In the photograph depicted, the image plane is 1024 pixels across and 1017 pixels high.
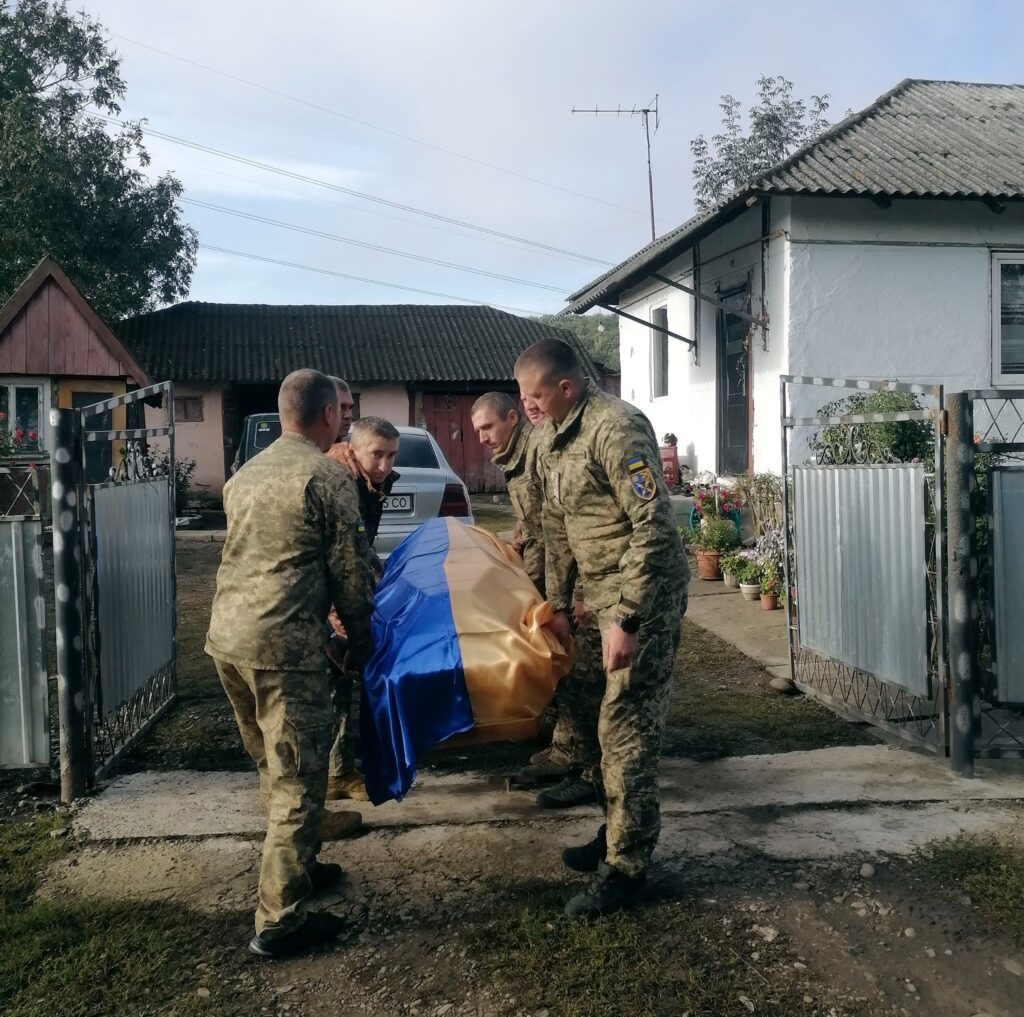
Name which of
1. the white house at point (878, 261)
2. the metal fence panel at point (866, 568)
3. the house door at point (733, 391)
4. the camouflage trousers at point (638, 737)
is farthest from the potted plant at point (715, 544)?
the camouflage trousers at point (638, 737)

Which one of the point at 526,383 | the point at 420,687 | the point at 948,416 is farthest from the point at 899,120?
the point at 420,687

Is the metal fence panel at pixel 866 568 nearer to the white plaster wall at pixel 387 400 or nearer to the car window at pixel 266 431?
the car window at pixel 266 431

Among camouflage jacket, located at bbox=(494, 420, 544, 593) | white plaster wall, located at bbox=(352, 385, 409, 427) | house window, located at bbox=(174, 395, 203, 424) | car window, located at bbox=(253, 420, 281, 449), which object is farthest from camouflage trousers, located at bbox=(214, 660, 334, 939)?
house window, located at bbox=(174, 395, 203, 424)

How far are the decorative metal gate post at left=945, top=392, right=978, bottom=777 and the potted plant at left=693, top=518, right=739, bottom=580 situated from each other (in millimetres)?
5480

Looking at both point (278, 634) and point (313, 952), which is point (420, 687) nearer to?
point (278, 634)

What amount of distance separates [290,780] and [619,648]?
3.68 feet

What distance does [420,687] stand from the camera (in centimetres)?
325

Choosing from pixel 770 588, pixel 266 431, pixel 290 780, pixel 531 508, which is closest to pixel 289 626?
pixel 290 780

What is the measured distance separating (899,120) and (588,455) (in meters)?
10.7

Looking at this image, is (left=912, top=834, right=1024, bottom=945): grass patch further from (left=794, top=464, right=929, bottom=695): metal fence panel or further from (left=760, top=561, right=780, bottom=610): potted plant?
(left=760, top=561, right=780, bottom=610): potted plant

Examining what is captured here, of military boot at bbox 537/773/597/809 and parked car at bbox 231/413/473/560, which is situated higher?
parked car at bbox 231/413/473/560

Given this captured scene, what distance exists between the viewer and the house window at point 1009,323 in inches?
408

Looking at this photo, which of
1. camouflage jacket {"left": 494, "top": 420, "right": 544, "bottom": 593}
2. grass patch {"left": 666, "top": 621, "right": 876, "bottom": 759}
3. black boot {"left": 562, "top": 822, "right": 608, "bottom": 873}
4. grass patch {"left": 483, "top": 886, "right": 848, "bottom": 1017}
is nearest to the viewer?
grass patch {"left": 483, "top": 886, "right": 848, "bottom": 1017}

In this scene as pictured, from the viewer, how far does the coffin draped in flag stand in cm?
324
